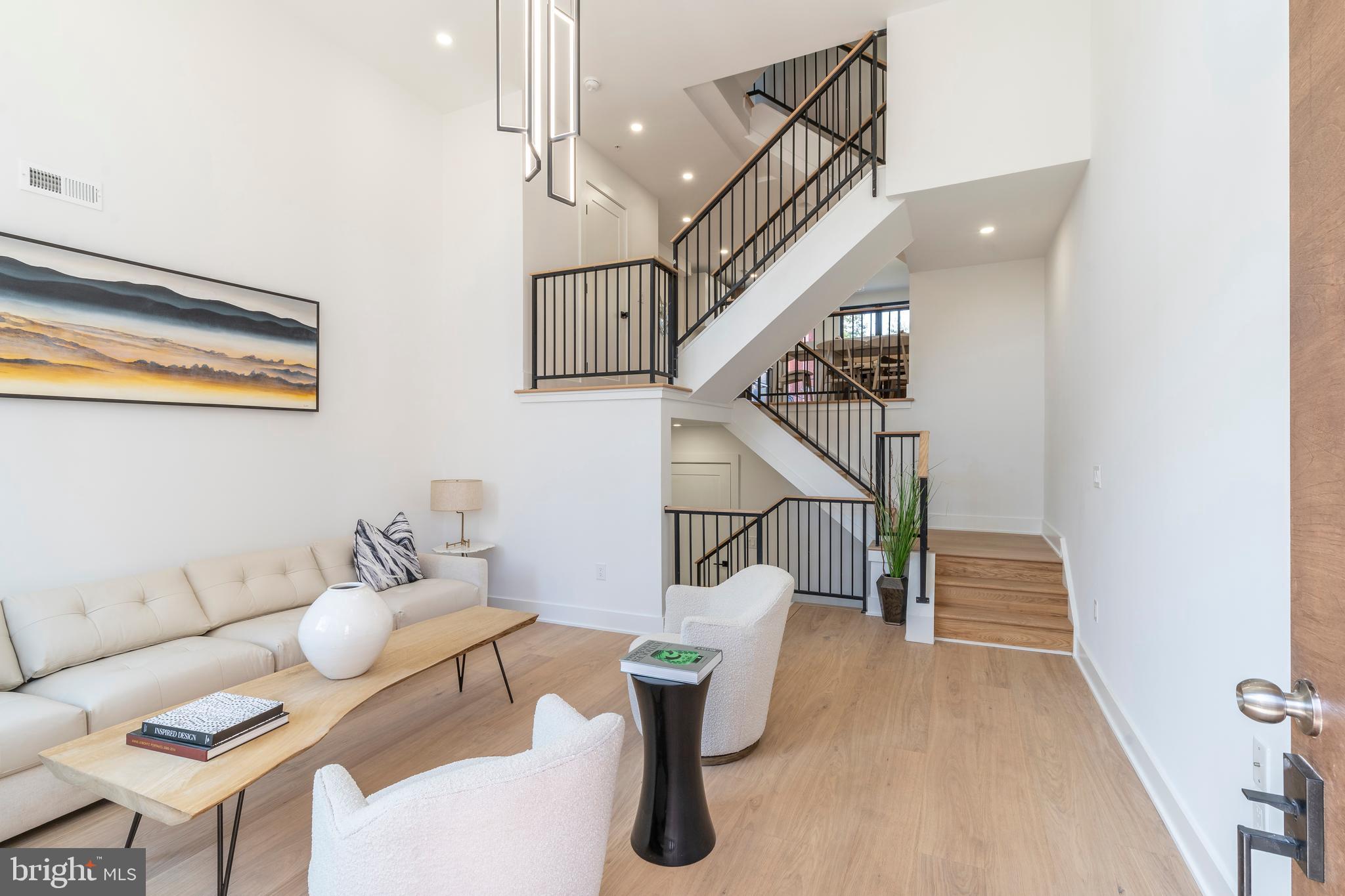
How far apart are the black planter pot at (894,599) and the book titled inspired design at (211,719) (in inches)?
148

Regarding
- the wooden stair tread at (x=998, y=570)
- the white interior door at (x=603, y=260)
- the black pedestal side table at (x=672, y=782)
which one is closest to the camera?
the black pedestal side table at (x=672, y=782)

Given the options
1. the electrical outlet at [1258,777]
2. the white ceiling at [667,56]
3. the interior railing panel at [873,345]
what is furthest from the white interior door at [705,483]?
the electrical outlet at [1258,777]

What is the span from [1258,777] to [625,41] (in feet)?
16.2

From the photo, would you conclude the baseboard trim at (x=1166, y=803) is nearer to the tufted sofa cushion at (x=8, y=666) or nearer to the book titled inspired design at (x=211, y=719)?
the book titled inspired design at (x=211, y=719)

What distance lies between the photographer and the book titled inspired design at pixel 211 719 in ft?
5.73

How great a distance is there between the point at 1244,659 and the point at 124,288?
15.7 ft

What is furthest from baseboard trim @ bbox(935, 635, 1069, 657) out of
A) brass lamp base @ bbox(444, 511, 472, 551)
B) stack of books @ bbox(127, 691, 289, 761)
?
stack of books @ bbox(127, 691, 289, 761)

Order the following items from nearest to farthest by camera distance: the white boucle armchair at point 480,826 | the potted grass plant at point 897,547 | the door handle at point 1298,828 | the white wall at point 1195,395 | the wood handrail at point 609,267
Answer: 1. the door handle at point 1298,828
2. the white boucle armchair at point 480,826
3. the white wall at point 1195,395
4. the potted grass plant at point 897,547
5. the wood handrail at point 609,267

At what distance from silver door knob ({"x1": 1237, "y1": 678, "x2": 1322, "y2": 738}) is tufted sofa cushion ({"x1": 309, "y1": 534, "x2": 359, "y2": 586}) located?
4.23 meters

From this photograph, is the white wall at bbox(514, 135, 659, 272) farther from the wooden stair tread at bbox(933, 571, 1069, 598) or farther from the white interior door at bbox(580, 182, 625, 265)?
the wooden stair tread at bbox(933, 571, 1069, 598)

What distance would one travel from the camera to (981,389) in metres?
6.30

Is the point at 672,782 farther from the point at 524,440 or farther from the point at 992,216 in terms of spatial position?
the point at 992,216

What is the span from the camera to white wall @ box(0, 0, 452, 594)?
2.86 meters

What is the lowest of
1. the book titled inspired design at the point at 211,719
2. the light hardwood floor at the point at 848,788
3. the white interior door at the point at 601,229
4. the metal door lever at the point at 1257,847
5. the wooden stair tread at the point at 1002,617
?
the light hardwood floor at the point at 848,788
